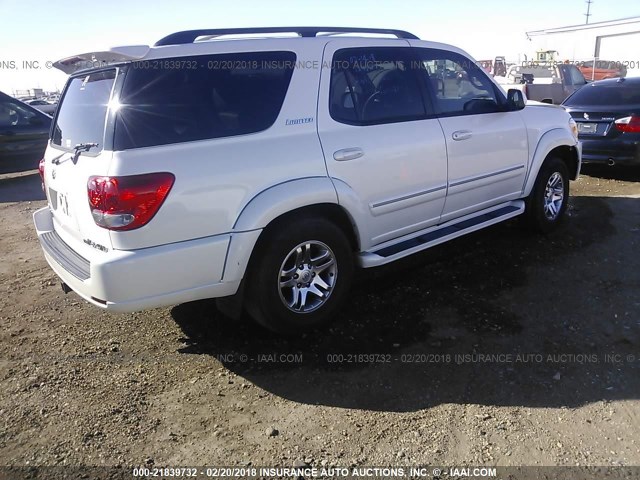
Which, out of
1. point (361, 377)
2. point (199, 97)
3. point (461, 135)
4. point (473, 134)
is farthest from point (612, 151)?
point (199, 97)

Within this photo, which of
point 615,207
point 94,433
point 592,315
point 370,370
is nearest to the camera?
point 94,433

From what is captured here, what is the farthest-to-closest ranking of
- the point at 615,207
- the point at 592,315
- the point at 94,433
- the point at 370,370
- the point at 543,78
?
the point at 543,78, the point at 615,207, the point at 592,315, the point at 370,370, the point at 94,433

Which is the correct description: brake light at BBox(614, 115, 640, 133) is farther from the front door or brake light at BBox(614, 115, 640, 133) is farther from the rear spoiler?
the rear spoiler

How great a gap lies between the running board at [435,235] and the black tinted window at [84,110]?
6.33ft

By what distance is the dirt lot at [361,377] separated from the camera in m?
2.56

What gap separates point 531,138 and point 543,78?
13436mm

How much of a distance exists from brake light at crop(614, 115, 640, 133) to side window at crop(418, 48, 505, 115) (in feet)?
12.8

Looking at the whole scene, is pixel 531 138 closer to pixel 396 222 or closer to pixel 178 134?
pixel 396 222

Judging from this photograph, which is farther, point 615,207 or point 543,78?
point 543,78

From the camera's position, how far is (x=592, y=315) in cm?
372

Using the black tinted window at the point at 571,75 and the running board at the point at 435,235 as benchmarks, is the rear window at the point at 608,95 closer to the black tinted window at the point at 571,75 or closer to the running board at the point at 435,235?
the running board at the point at 435,235

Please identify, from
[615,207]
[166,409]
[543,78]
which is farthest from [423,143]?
[543,78]

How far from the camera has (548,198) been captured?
5383mm

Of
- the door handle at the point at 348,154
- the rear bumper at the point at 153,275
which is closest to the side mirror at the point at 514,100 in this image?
the door handle at the point at 348,154
